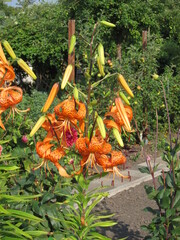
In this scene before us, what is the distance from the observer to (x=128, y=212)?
13.0 ft

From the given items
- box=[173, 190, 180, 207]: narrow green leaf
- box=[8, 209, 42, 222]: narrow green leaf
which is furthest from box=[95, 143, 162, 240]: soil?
box=[8, 209, 42, 222]: narrow green leaf

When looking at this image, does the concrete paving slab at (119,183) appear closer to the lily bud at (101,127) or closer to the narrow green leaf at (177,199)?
the narrow green leaf at (177,199)

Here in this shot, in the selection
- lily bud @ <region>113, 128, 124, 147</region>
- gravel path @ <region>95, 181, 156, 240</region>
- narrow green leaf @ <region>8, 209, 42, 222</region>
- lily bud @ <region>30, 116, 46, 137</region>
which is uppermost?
lily bud @ <region>30, 116, 46, 137</region>

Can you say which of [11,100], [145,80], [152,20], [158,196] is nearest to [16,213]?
[11,100]

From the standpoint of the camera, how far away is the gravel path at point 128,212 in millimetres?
3436

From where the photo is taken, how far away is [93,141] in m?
1.68

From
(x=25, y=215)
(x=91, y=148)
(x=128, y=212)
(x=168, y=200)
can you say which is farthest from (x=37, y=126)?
(x=128, y=212)

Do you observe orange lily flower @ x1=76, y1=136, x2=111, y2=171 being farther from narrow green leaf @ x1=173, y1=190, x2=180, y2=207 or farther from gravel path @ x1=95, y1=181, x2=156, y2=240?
gravel path @ x1=95, y1=181, x2=156, y2=240

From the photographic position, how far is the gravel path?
3436mm

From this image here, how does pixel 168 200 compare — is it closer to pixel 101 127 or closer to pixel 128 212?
pixel 101 127

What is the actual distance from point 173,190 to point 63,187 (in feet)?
2.38

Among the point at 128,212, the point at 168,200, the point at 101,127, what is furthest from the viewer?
the point at 128,212

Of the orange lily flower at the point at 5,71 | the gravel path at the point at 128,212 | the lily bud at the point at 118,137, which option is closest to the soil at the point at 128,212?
the gravel path at the point at 128,212

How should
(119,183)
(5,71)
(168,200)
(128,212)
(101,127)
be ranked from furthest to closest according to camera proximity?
(119,183)
(128,212)
(168,200)
(5,71)
(101,127)
